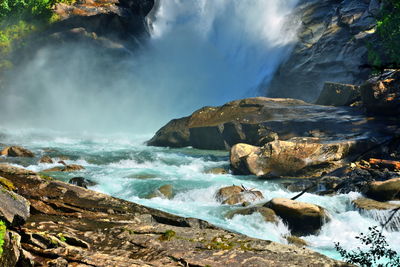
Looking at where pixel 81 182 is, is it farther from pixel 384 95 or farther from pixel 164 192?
pixel 384 95

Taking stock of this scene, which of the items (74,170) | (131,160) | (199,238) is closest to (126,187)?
(74,170)

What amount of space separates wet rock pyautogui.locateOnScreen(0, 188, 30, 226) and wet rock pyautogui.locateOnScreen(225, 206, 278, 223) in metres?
7.34

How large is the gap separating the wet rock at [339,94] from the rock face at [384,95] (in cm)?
510

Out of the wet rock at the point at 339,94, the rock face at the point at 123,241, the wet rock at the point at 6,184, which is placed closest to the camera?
the rock face at the point at 123,241

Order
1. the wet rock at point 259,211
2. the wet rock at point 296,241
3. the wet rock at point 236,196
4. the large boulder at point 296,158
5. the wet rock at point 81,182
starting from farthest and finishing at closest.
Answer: the large boulder at point 296,158 < the wet rock at point 81,182 < the wet rock at point 236,196 < the wet rock at point 259,211 < the wet rock at point 296,241

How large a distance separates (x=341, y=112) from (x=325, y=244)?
57.6 ft

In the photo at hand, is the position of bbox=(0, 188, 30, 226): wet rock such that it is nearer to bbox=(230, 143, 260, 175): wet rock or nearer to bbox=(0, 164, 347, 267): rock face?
bbox=(0, 164, 347, 267): rock face

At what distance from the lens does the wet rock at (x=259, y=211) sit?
10531 millimetres

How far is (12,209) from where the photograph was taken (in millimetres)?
4566

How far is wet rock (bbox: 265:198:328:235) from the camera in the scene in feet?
34.1

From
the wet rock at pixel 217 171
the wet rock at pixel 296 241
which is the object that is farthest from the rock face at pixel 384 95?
the wet rock at pixel 296 241

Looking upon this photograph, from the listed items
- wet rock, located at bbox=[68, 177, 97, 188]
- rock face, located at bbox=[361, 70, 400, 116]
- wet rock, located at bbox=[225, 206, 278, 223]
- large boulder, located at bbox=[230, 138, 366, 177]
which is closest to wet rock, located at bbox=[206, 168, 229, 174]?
large boulder, located at bbox=[230, 138, 366, 177]

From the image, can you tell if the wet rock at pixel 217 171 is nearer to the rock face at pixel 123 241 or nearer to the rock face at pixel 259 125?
the rock face at pixel 259 125

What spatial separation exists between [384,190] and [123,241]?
10644 millimetres
